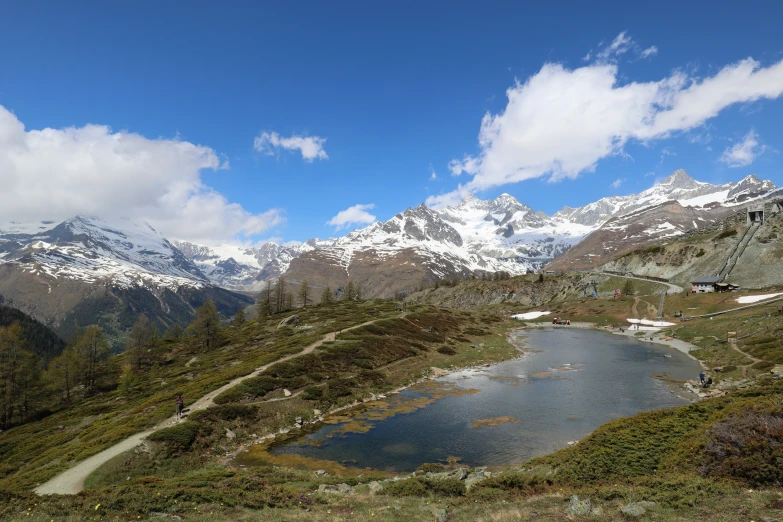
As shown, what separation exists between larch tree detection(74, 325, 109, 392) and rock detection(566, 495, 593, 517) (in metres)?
107

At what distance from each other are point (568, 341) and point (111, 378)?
403 feet

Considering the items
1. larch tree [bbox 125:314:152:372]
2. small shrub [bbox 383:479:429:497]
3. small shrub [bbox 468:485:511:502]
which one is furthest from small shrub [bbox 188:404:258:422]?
larch tree [bbox 125:314:152:372]

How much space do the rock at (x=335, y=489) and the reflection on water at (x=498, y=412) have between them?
24.3ft

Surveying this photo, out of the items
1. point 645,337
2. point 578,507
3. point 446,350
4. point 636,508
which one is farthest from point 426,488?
point 645,337

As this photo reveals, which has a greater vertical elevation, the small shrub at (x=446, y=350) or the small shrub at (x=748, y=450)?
the small shrub at (x=748, y=450)

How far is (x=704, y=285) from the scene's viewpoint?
132 m

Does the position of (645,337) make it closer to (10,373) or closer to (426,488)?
(426,488)

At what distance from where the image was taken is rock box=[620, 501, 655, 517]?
50.9 ft

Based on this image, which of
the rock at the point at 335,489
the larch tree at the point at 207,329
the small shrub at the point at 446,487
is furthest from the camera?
the larch tree at the point at 207,329

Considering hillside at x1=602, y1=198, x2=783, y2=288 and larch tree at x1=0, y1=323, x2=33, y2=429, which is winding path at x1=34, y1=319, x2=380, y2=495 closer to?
larch tree at x1=0, y1=323, x2=33, y2=429

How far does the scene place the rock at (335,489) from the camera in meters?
24.9

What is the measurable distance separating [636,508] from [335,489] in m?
18.3

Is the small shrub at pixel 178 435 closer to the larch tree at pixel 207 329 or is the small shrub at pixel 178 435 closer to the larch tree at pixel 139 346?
the larch tree at pixel 139 346

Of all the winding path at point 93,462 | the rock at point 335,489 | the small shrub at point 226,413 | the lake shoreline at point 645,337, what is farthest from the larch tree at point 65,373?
the lake shoreline at point 645,337
